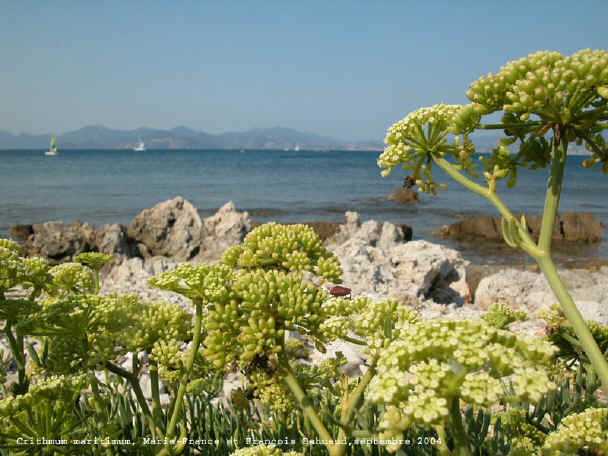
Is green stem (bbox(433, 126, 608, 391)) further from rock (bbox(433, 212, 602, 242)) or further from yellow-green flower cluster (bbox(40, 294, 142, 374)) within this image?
rock (bbox(433, 212, 602, 242))

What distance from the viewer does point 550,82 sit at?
135 centimetres

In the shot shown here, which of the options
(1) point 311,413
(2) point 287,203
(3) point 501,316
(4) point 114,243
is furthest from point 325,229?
(1) point 311,413

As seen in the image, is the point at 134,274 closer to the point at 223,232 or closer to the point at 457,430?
the point at 223,232

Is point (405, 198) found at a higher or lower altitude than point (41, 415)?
lower

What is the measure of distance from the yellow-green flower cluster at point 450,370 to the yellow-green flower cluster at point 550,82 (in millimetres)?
737

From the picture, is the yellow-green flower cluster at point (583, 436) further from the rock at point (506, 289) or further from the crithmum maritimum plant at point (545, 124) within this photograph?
the rock at point (506, 289)

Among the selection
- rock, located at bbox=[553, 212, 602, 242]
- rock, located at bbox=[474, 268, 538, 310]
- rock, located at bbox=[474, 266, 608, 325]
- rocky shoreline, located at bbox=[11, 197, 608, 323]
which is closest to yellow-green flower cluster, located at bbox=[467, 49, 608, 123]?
rocky shoreline, located at bbox=[11, 197, 608, 323]

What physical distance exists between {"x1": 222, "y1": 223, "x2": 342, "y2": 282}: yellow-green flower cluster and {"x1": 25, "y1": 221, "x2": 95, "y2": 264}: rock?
49.8 ft

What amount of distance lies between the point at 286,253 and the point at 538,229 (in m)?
26.6

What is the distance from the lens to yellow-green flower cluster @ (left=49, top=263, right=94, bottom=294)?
2.50m

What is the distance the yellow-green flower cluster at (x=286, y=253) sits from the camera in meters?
1.79

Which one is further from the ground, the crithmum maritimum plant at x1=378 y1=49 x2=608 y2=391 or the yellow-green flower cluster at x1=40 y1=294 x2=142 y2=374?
the crithmum maritimum plant at x1=378 y1=49 x2=608 y2=391

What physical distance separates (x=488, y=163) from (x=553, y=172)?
0.90 feet

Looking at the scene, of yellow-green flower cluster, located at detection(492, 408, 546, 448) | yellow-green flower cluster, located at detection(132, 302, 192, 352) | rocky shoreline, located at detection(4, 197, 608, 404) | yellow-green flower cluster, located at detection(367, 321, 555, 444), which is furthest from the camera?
rocky shoreline, located at detection(4, 197, 608, 404)
